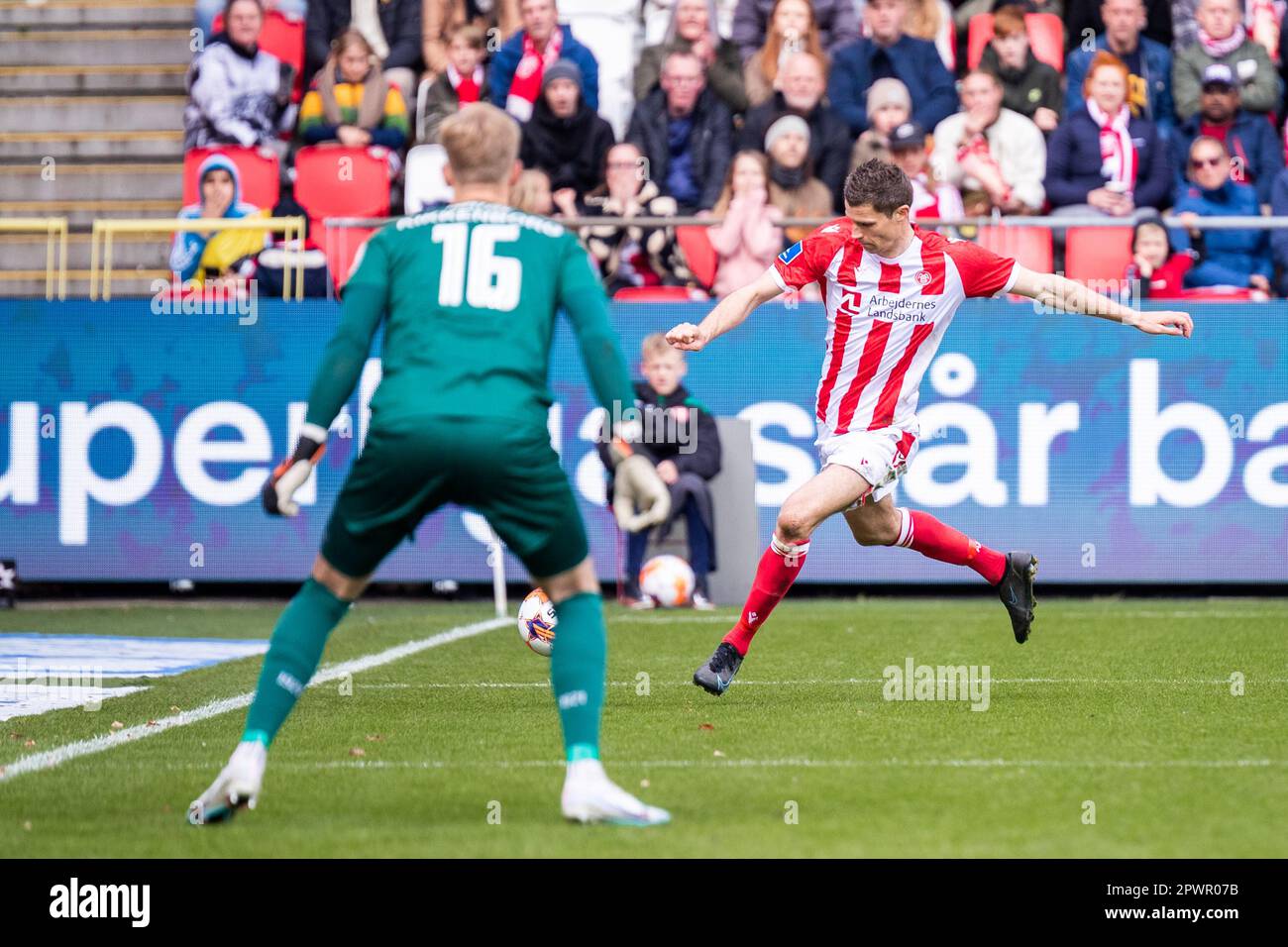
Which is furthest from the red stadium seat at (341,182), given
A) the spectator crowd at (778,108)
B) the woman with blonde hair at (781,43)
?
the woman with blonde hair at (781,43)

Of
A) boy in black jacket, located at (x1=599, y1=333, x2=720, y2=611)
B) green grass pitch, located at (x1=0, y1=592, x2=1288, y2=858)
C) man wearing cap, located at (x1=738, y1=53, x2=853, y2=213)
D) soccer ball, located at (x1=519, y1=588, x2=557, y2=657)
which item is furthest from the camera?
man wearing cap, located at (x1=738, y1=53, x2=853, y2=213)

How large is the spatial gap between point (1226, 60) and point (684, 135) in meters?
4.51

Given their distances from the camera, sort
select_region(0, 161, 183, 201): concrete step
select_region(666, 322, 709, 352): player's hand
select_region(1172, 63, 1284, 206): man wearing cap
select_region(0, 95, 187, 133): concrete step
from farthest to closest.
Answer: select_region(0, 95, 187, 133): concrete step, select_region(0, 161, 183, 201): concrete step, select_region(1172, 63, 1284, 206): man wearing cap, select_region(666, 322, 709, 352): player's hand

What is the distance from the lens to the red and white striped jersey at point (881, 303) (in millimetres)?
8375

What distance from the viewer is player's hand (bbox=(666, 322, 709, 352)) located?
A: 7.37 metres

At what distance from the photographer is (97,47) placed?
1894 cm

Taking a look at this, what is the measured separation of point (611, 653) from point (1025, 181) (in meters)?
6.77

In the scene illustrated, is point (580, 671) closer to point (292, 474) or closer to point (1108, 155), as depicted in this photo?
point (292, 474)

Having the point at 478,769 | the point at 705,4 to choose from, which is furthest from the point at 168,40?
the point at 478,769

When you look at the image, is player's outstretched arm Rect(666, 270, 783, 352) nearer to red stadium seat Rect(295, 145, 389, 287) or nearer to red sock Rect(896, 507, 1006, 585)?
red sock Rect(896, 507, 1006, 585)

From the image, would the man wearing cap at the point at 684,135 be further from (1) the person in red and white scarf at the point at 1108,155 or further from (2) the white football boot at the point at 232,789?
(2) the white football boot at the point at 232,789

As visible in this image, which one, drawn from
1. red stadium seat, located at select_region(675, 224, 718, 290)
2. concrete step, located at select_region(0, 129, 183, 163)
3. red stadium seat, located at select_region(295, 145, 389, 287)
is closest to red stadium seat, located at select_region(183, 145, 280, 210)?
red stadium seat, located at select_region(295, 145, 389, 287)

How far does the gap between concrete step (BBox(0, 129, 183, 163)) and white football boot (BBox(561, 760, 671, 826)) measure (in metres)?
13.8

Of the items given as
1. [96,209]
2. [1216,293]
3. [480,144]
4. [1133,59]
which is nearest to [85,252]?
[96,209]
